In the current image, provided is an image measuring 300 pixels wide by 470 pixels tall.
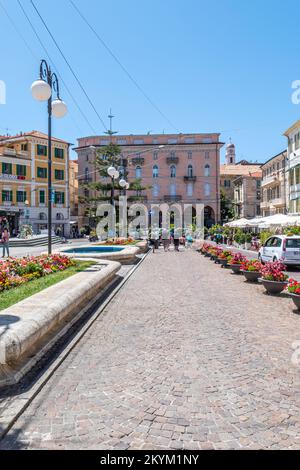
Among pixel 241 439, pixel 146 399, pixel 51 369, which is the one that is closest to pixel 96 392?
pixel 146 399

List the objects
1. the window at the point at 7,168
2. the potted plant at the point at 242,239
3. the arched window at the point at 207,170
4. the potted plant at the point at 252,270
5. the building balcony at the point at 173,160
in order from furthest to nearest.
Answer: the arched window at the point at 207,170, the building balcony at the point at 173,160, the window at the point at 7,168, the potted plant at the point at 242,239, the potted plant at the point at 252,270

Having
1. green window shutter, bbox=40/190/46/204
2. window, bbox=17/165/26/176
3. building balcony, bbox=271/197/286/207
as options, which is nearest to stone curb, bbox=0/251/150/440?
building balcony, bbox=271/197/286/207

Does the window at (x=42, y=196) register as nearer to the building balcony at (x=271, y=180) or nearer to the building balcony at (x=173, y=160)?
the building balcony at (x=173, y=160)

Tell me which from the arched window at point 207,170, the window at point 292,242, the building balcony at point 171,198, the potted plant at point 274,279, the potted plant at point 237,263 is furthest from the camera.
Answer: the arched window at point 207,170

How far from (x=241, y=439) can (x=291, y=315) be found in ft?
16.2

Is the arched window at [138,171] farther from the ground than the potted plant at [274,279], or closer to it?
farther from the ground

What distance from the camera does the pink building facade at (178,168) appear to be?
6719 cm

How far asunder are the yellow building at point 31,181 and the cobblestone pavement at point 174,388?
45.9 m

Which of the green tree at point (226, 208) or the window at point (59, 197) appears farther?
the green tree at point (226, 208)

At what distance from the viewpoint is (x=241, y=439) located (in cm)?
311

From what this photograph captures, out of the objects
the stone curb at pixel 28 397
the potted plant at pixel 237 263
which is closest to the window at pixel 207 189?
the potted plant at pixel 237 263

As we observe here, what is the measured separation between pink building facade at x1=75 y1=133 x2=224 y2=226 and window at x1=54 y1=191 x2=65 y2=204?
408 inches

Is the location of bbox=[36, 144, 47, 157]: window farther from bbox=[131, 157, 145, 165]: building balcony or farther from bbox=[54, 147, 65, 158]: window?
bbox=[131, 157, 145, 165]: building balcony
